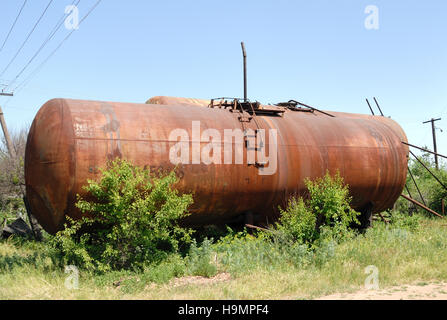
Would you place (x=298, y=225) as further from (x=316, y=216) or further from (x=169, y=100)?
(x=169, y=100)

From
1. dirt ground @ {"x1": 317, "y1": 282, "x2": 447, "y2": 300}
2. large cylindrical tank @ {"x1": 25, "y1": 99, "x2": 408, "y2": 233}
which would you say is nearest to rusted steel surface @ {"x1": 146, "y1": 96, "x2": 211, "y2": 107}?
large cylindrical tank @ {"x1": 25, "y1": 99, "x2": 408, "y2": 233}

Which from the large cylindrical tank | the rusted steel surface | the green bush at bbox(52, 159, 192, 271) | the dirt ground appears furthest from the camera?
the rusted steel surface

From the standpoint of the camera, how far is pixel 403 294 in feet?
21.7

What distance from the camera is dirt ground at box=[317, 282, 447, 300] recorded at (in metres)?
6.38

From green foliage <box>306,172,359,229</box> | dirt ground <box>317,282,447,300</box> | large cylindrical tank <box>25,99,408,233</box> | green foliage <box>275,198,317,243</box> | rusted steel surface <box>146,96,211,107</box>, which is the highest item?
rusted steel surface <box>146,96,211,107</box>

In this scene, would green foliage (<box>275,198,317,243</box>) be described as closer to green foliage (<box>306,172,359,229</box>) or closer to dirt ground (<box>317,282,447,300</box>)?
green foliage (<box>306,172,359,229</box>)

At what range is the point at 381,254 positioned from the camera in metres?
8.49

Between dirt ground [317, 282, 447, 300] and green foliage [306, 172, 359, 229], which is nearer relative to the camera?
dirt ground [317, 282, 447, 300]

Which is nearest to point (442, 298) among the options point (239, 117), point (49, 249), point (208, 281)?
point (208, 281)

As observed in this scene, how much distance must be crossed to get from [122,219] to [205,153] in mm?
2298

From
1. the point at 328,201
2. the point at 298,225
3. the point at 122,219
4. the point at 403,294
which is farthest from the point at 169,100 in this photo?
the point at 403,294

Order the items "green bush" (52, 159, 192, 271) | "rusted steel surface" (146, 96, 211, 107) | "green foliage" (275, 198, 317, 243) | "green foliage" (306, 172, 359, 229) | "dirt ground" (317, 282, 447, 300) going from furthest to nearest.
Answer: "rusted steel surface" (146, 96, 211, 107) → "green foliage" (306, 172, 359, 229) → "green foliage" (275, 198, 317, 243) → "green bush" (52, 159, 192, 271) → "dirt ground" (317, 282, 447, 300)

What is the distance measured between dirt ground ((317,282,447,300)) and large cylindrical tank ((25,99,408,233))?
3.51m
